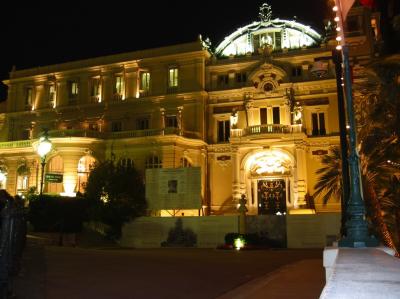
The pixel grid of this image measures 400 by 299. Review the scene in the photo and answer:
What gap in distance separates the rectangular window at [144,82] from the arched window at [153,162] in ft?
26.6

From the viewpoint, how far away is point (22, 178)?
47312 mm

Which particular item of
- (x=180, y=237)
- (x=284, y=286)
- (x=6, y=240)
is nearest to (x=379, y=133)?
(x=284, y=286)

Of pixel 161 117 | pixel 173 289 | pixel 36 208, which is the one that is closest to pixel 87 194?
pixel 36 208

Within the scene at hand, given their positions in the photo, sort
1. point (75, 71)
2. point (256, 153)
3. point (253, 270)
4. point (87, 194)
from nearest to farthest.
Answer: point (253, 270)
point (87, 194)
point (256, 153)
point (75, 71)

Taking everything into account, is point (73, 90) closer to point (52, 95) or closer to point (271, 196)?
point (52, 95)

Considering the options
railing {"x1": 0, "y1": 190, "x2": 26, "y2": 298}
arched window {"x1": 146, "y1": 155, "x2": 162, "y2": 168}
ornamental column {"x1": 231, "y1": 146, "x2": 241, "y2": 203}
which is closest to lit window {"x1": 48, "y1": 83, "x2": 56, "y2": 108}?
arched window {"x1": 146, "y1": 155, "x2": 162, "y2": 168}

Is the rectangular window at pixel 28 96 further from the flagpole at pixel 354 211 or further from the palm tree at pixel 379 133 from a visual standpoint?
the flagpole at pixel 354 211

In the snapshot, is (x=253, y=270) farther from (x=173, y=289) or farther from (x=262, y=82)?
(x=262, y=82)

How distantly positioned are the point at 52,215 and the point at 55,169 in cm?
1086

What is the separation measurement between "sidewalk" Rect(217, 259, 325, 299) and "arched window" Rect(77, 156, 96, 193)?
101ft

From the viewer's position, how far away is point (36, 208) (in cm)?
3469

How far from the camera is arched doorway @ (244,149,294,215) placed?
4188 cm

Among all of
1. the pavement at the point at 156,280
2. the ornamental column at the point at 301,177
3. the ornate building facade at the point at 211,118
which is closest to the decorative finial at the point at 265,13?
the ornate building facade at the point at 211,118

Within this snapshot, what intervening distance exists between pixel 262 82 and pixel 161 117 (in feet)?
34.1
